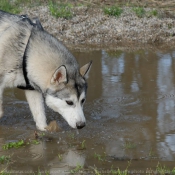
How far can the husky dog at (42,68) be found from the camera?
18.6ft

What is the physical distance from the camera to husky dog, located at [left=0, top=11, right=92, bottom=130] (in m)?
5.66

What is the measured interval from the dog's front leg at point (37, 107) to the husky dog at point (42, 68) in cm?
20

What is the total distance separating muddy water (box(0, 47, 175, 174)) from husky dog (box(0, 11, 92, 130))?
1.44 feet

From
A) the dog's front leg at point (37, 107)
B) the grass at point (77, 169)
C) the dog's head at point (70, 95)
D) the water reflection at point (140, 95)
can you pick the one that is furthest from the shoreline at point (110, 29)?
the grass at point (77, 169)

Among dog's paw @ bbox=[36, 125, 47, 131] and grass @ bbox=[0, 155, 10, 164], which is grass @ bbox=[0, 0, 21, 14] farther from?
grass @ bbox=[0, 155, 10, 164]

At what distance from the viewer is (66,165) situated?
4.87 m

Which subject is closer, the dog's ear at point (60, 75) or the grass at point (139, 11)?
the dog's ear at point (60, 75)

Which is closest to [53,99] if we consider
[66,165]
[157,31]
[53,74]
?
[53,74]

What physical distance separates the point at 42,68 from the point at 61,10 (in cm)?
696

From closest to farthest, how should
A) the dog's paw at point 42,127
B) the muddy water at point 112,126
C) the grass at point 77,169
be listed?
1. the grass at point 77,169
2. the muddy water at point 112,126
3. the dog's paw at point 42,127

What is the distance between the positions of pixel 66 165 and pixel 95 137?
108 cm

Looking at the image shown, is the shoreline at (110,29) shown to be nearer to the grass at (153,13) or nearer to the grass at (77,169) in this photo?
the grass at (153,13)

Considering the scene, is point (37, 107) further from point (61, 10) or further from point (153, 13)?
point (153, 13)

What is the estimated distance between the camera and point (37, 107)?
21.0 feet
